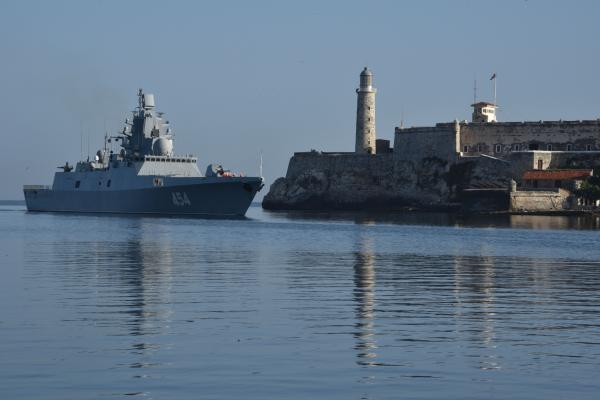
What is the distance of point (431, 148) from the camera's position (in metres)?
93.0

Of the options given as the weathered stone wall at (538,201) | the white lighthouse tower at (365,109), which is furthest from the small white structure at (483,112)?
the weathered stone wall at (538,201)

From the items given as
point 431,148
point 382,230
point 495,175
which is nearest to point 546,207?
point 495,175

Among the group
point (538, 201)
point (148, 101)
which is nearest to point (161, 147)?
point (148, 101)

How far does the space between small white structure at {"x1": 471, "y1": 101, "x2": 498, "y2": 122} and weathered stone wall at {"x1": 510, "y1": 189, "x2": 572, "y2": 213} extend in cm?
1695

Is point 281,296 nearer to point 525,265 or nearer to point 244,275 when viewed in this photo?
point 244,275

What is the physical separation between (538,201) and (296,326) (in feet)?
216

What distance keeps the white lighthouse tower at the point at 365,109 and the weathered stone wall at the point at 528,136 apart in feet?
26.8

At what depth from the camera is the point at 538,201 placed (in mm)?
80812

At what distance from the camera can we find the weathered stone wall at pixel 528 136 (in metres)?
88.5

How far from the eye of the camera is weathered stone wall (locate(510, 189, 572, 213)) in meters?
80.2

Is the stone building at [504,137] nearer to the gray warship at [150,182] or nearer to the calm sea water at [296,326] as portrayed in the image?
the gray warship at [150,182]

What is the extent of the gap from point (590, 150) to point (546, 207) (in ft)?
32.4

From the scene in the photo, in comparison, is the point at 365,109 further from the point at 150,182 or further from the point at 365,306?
the point at 365,306

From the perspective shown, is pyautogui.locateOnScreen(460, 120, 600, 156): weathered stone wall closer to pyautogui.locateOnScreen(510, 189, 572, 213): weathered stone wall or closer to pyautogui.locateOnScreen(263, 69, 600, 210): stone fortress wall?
pyautogui.locateOnScreen(263, 69, 600, 210): stone fortress wall
